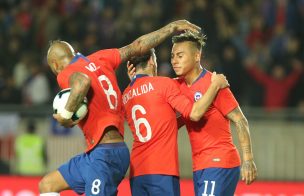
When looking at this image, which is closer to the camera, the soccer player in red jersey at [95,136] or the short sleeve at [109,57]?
the soccer player in red jersey at [95,136]

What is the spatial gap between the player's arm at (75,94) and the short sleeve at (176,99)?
0.80 meters

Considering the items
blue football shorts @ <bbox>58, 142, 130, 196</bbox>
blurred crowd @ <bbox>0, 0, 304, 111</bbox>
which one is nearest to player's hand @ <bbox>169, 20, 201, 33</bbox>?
blue football shorts @ <bbox>58, 142, 130, 196</bbox>

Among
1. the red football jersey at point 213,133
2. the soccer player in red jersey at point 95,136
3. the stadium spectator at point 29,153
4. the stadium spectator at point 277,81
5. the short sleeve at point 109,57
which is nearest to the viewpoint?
the soccer player in red jersey at point 95,136

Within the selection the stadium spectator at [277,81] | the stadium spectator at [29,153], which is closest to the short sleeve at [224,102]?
the stadium spectator at [277,81]

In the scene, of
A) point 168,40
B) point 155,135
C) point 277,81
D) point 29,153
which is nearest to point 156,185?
point 155,135

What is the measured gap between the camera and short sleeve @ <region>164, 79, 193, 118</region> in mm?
7340

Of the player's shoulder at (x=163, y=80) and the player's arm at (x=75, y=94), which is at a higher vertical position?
the player's shoulder at (x=163, y=80)

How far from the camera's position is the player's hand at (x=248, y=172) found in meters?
7.19

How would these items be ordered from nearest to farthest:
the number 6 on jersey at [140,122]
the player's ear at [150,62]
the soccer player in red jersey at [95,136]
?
the soccer player in red jersey at [95,136], the number 6 on jersey at [140,122], the player's ear at [150,62]

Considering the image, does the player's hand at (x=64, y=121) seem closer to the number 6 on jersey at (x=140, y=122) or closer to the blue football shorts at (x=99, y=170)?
the blue football shorts at (x=99, y=170)

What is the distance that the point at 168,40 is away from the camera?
14234 millimetres

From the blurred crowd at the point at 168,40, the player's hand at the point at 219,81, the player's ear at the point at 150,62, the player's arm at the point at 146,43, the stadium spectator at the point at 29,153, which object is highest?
the blurred crowd at the point at 168,40

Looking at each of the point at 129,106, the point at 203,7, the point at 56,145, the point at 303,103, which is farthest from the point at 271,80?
the point at 129,106

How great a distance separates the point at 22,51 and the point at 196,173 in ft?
27.1
